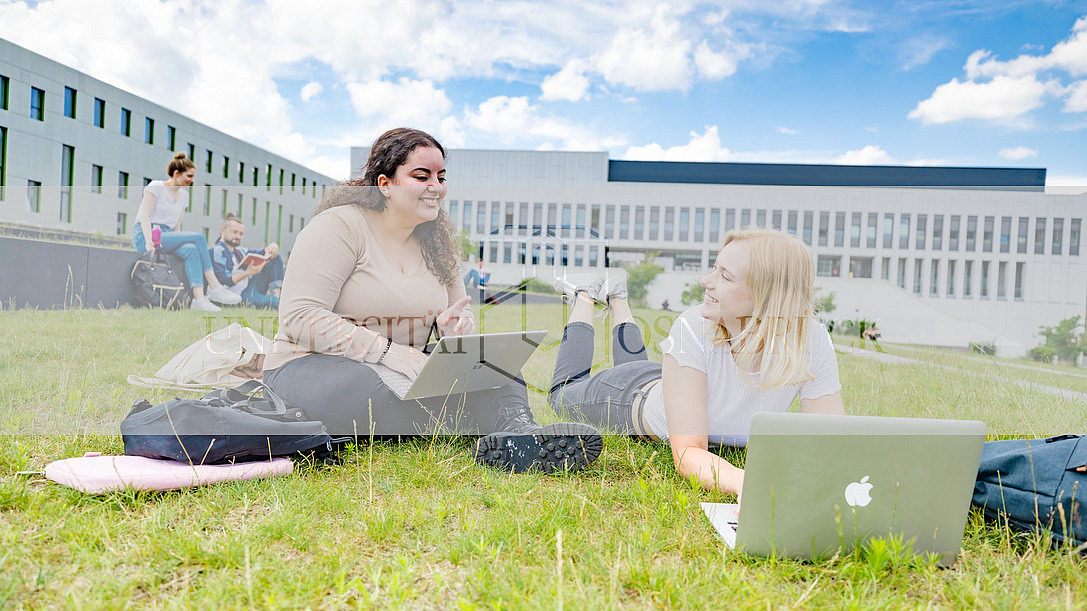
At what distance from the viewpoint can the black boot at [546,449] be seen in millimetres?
2227

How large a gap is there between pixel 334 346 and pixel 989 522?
2.14 metres

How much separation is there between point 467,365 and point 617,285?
2.26 feet

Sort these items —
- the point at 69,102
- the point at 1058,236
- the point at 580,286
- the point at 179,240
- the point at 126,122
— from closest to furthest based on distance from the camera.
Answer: the point at 1058,236 → the point at 179,240 → the point at 580,286 → the point at 69,102 → the point at 126,122

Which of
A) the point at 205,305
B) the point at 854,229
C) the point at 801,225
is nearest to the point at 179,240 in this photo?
the point at 205,305

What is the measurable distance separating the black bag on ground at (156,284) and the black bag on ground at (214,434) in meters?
0.50

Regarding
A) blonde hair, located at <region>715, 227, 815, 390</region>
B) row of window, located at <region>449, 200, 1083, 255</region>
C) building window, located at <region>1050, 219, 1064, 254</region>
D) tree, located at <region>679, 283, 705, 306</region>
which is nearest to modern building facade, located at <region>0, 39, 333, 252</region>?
row of window, located at <region>449, 200, 1083, 255</region>

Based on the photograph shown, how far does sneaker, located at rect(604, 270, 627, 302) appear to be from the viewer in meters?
2.64

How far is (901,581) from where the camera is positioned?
150cm

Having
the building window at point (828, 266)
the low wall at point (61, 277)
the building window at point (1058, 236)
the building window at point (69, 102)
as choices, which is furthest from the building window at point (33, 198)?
the building window at point (69, 102)

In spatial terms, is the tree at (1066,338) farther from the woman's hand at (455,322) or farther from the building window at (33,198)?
Result: the building window at (33,198)

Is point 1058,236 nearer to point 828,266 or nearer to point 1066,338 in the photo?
point 1066,338

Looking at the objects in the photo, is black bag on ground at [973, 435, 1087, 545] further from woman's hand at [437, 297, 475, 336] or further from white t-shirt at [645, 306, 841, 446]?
woman's hand at [437, 297, 475, 336]

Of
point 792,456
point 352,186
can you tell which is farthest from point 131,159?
point 792,456

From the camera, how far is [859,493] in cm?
150
